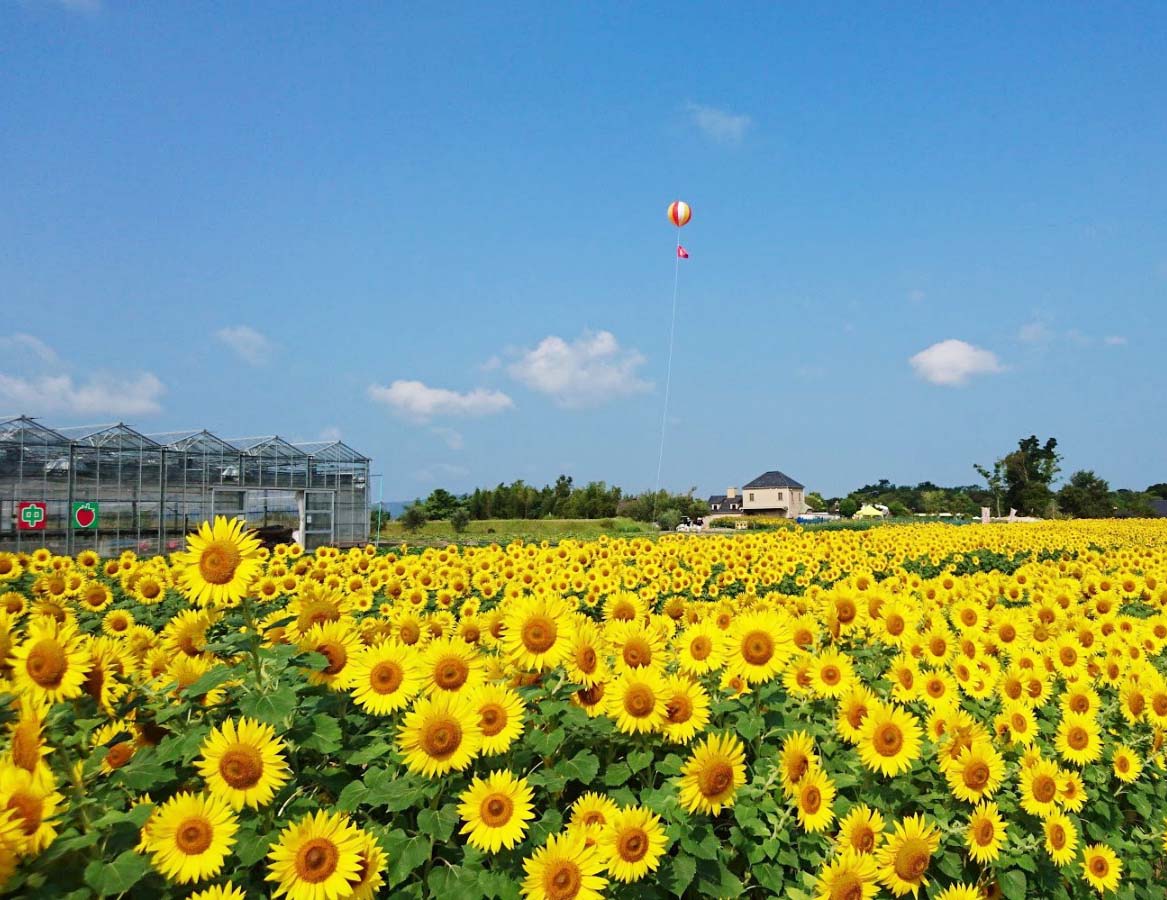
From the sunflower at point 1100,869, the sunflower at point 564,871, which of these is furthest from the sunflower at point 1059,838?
the sunflower at point 564,871

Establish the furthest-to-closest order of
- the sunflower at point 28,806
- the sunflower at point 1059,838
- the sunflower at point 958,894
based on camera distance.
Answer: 1. the sunflower at point 1059,838
2. the sunflower at point 958,894
3. the sunflower at point 28,806

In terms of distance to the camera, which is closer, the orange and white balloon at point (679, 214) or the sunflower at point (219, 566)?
the sunflower at point (219, 566)

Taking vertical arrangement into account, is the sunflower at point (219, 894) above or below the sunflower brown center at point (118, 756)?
below

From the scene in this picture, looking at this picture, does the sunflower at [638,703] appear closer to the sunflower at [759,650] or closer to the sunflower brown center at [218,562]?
the sunflower at [759,650]

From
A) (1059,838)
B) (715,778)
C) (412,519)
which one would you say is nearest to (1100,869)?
(1059,838)

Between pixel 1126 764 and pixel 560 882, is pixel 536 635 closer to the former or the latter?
pixel 560 882

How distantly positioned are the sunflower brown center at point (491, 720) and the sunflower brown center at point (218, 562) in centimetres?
86

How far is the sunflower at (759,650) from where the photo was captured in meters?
2.90

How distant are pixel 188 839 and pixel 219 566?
75 cm

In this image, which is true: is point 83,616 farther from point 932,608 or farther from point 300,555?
point 932,608

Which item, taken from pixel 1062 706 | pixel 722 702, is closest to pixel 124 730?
pixel 722 702

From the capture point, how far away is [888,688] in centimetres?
341

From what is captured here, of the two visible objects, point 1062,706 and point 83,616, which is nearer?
point 1062,706

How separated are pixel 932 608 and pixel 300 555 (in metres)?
6.15
